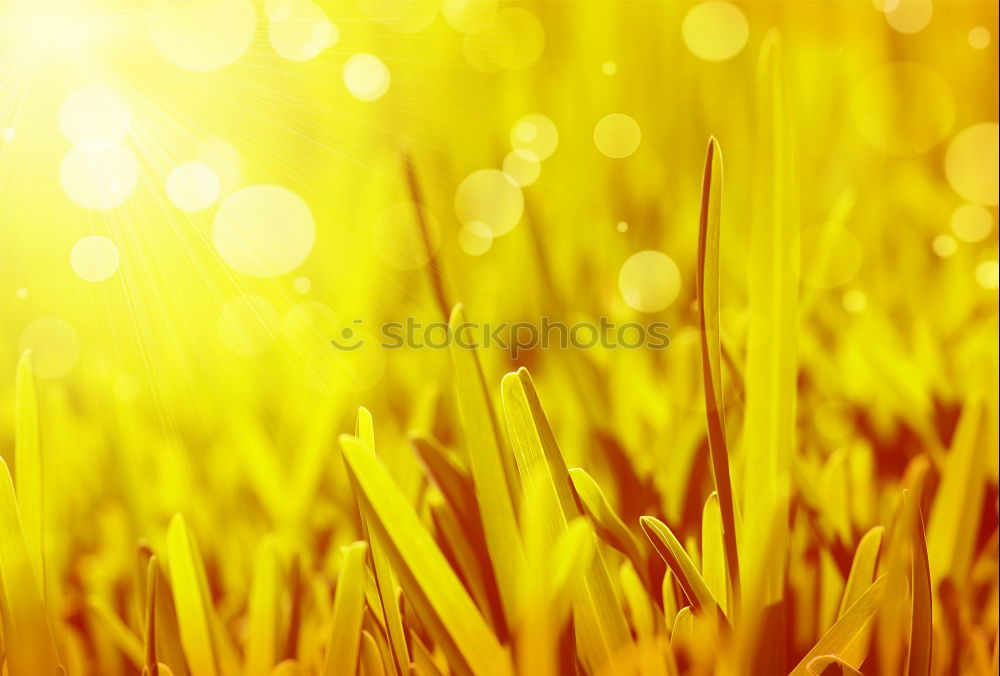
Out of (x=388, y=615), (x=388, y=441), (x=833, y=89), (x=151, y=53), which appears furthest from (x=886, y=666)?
(x=833, y=89)

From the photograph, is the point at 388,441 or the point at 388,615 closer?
the point at 388,615

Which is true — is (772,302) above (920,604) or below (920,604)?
above

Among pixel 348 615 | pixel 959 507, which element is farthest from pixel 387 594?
pixel 959 507

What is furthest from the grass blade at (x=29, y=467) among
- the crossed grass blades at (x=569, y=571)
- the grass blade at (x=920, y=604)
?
the grass blade at (x=920, y=604)

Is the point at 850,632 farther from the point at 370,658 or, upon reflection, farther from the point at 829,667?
the point at 370,658

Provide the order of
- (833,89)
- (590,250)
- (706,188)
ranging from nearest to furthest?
(706,188) < (590,250) < (833,89)

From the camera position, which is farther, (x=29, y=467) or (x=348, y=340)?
(x=348, y=340)

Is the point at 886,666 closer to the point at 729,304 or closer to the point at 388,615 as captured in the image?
the point at 388,615
